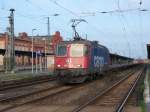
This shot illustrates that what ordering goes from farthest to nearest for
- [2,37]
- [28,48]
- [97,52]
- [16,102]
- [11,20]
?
[28,48]
[2,37]
[11,20]
[97,52]
[16,102]

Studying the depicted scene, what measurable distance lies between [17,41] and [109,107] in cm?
8339

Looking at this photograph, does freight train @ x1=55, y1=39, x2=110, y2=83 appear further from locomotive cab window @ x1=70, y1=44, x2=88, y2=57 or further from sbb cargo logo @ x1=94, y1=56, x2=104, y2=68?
sbb cargo logo @ x1=94, y1=56, x2=104, y2=68

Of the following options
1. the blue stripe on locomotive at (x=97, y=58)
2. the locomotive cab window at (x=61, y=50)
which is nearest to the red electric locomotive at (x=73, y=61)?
the locomotive cab window at (x=61, y=50)

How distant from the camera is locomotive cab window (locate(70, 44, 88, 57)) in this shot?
27.8 m

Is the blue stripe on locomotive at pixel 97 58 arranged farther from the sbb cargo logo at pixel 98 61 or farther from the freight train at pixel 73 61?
the freight train at pixel 73 61

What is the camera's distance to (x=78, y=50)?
91.6 feet

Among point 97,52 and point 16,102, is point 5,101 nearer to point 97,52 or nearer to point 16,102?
point 16,102

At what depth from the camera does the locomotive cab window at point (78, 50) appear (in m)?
27.8

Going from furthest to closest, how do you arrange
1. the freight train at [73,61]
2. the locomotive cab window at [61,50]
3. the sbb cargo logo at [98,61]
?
the sbb cargo logo at [98,61] < the locomotive cab window at [61,50] < the freight train at [73,61]

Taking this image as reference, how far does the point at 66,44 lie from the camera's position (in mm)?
28125

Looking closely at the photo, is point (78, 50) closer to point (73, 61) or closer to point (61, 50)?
point (73, 61)

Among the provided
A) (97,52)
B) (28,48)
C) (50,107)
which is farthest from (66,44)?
(28,48)

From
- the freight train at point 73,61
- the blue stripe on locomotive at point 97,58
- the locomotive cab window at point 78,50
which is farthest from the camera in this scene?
the blue stripe on locomotive at point 97,58

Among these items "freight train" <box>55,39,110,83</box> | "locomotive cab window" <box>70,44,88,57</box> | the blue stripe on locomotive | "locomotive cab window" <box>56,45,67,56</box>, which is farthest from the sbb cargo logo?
"locomotive cab window" <box>56,45,67,56</box>
